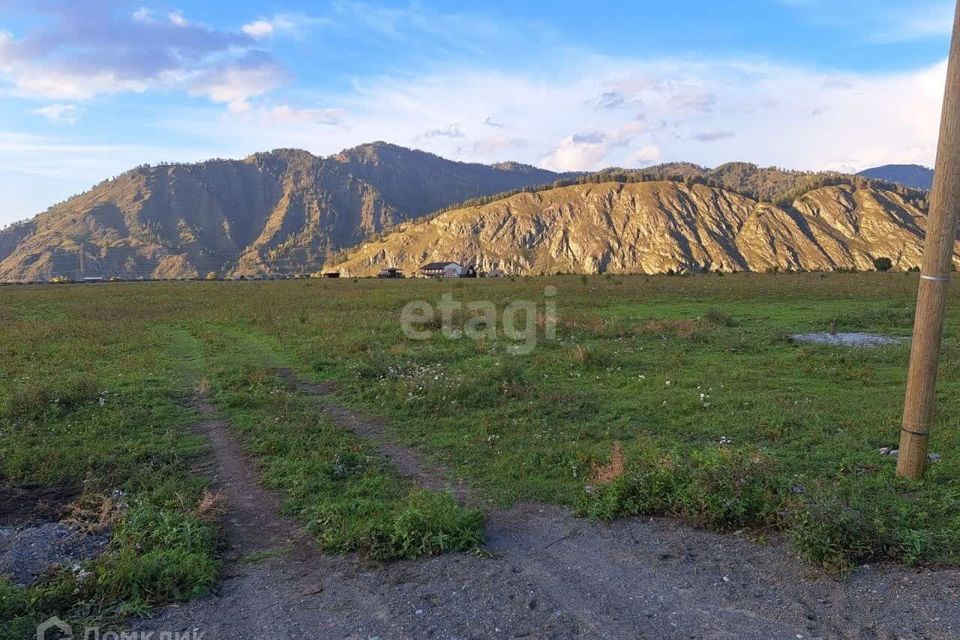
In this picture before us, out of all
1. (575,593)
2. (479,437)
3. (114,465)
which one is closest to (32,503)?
(114,465)

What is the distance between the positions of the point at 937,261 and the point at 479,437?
6.93 meters

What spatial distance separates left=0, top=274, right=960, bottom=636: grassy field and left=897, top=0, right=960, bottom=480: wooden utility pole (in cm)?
104

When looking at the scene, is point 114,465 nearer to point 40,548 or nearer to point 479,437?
point 40,548

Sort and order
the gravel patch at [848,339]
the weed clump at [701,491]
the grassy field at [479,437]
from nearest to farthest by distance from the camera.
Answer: the grassy field at [479,437] < the weed clump at [701,491] < the gravel patch at [848,339]

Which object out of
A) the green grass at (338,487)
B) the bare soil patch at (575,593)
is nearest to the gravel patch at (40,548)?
the bare soil patch at (575,593)

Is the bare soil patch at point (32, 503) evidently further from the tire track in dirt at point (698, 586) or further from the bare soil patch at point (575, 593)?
the tire track in dirt at point (698, 586)

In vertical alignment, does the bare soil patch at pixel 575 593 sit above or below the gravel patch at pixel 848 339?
below

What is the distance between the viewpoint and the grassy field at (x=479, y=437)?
621 centimetres

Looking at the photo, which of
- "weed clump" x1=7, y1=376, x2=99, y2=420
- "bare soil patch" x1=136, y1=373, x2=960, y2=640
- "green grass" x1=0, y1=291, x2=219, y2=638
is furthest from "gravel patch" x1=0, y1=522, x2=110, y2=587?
"weed clump" x1=7, y1=376, x2=99, y2=420

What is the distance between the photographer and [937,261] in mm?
6953

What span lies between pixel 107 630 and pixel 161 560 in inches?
36.0

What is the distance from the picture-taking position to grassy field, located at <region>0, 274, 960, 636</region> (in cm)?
621

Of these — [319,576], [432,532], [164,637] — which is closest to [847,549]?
[432,532]

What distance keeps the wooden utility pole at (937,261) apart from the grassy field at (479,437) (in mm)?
1045
